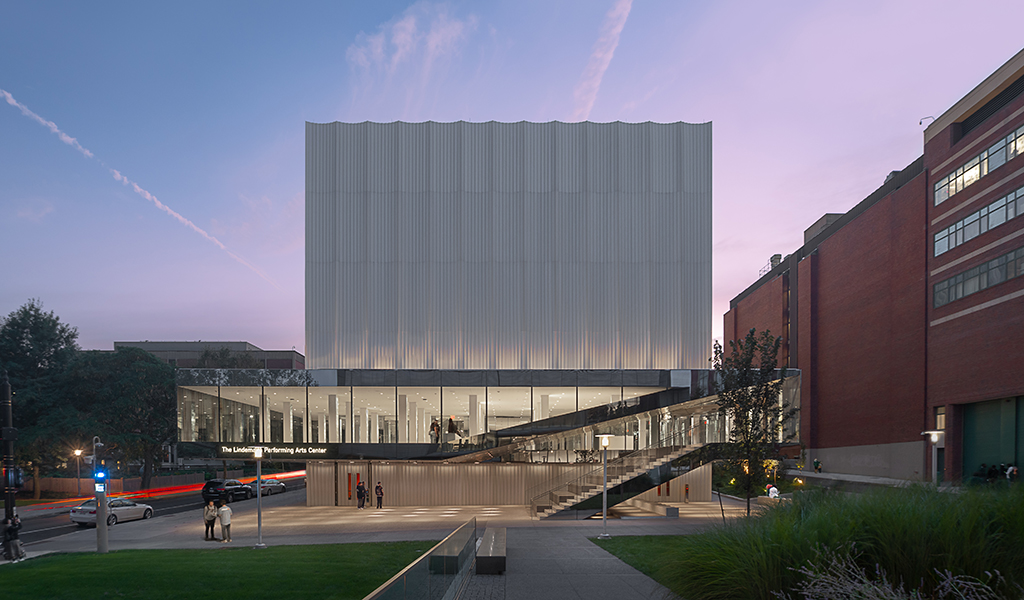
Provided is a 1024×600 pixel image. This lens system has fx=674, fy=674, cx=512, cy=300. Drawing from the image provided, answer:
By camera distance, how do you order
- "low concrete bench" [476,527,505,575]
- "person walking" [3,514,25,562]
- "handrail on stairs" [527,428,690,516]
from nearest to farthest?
"low concrete bench" [476,527,505,575]
"person walking" [3,514,25,562]
"handrail on stairs" [527,428,690,516]

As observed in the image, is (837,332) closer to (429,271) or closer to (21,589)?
(429,271)

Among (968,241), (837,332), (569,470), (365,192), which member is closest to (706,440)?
(569,470)

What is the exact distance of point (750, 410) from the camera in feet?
69.7

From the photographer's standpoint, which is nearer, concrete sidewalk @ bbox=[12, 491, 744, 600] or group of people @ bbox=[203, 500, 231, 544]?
concrete sidewalk @ bbox=[12, 491, 744, 600]

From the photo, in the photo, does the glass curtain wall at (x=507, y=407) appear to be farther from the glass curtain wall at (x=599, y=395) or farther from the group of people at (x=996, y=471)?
the group of people at (x=996, y=471)

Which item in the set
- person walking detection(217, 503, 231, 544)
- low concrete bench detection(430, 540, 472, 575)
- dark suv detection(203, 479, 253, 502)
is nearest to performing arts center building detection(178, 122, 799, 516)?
dark suv detection(203, 479, 253, 502)

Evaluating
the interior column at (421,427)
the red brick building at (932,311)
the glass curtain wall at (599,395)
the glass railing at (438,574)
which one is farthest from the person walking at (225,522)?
the red brick building at (932,311)

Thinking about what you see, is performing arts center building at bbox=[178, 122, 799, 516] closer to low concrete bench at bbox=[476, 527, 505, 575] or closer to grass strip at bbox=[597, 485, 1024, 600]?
low concrete bench at bbox=[476, 527, 505, 575]

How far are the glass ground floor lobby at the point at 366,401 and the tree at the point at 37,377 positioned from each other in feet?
76.6

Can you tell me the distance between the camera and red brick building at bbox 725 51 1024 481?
3650 centimetres

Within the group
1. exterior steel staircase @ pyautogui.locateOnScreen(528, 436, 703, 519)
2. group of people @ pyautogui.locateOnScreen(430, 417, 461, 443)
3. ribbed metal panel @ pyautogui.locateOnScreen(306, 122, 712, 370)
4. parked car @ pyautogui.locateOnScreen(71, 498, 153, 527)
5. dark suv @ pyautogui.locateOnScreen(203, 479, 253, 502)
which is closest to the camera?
exterior steel staircase @ pyautogui.locateOnScreen(528, 436, 703, 519)

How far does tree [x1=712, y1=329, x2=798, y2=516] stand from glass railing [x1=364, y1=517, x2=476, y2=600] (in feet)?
30.2

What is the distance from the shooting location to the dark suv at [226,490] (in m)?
44.0

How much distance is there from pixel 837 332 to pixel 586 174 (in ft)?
102
